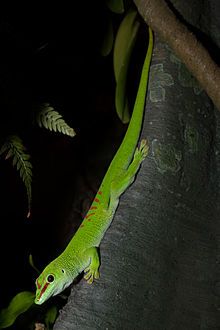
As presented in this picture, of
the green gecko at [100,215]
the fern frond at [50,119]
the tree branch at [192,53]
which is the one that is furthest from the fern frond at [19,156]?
the tree branch at [192,53]

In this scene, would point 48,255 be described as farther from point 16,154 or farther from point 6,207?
point 16,154

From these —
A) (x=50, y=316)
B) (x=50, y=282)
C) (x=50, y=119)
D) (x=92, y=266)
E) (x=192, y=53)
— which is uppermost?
(x=192, y=53)

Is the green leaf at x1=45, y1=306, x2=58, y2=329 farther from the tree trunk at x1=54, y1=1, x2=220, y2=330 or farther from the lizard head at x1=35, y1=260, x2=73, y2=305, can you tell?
the tree trunk at x1=54, y1=1, x2=220, y2=330

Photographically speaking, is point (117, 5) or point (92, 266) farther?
point (117, 5)

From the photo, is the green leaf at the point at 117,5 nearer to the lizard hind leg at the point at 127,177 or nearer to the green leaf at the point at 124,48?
the green leaf at the point at 124,48

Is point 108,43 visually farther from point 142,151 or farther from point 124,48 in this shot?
point 142,151

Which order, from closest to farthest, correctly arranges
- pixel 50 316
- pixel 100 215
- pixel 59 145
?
pixel 100 215 → pixel 50 316 → pixel 59 145

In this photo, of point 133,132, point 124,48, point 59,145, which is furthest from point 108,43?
point 59,145
